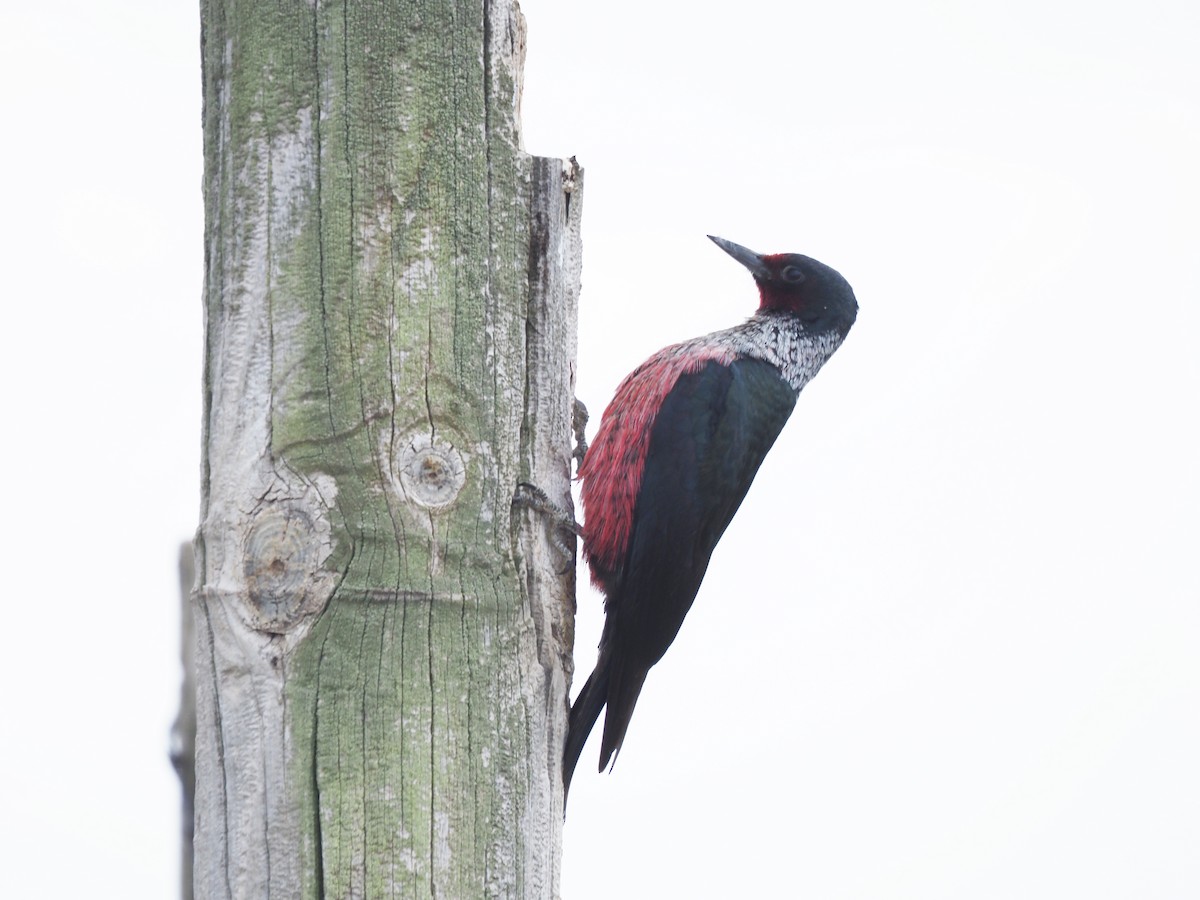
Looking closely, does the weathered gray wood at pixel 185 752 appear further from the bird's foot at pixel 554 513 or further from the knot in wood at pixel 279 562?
the bird's foot at pixel 554 513

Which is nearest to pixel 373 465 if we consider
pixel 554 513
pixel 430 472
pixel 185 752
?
pixel 430 472

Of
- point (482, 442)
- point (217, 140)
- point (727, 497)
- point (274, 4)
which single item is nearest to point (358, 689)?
point (482, 442)

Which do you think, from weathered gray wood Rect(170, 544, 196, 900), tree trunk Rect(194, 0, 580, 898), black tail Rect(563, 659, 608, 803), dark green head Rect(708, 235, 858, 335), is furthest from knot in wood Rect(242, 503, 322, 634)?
dark green head Rect(708, 235, 858, 335)

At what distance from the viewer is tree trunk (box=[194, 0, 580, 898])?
1832mm

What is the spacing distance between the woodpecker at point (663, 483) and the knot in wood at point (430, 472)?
3.21 ft

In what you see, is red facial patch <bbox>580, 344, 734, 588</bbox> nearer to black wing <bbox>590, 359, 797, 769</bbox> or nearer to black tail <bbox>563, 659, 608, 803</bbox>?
black wing <bbox>590, 359, 797, 769</bbox>

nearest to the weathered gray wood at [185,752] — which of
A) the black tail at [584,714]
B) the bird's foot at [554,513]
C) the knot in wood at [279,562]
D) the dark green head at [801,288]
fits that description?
the knot in wood at [279,562]

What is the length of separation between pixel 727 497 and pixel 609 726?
768 millimetres

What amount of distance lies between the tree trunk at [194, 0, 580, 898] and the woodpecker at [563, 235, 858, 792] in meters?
0.94

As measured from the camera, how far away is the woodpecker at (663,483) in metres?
3.22

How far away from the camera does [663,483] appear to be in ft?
11.3

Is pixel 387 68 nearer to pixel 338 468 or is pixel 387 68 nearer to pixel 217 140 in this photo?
pixel 217 140

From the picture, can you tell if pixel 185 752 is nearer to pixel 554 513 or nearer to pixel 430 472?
pixel 430 472

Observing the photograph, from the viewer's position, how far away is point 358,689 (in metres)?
1.85
